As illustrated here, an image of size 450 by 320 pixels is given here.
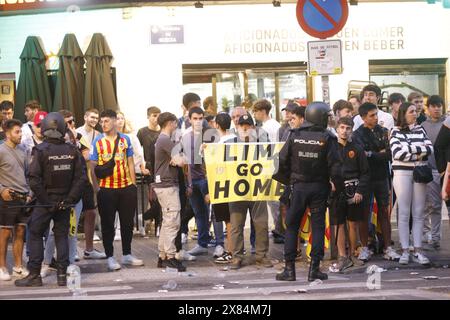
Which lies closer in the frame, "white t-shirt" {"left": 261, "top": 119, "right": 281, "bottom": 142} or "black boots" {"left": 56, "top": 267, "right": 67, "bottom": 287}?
"black boots" {"left": 56, "top": 267, "right": 67, "bottom": 287}

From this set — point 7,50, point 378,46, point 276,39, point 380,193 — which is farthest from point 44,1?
point 380,193

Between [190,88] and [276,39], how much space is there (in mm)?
1916

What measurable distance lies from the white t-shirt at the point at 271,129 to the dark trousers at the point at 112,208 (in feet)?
8.92

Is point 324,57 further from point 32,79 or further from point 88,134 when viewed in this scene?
point 32,79

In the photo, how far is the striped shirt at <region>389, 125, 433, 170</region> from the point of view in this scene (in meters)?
14.4

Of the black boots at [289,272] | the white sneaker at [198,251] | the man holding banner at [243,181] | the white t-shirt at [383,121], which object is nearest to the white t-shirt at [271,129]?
the white t-shirt at [383,121]

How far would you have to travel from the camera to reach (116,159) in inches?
571

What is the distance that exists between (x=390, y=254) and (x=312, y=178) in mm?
2476

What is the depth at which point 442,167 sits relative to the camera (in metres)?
14.6

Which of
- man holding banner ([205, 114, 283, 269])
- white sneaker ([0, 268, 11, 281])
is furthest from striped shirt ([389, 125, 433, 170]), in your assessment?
white sneaker ([0, 268, 11, 281])

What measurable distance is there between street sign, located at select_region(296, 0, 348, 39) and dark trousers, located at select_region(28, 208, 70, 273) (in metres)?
4.42

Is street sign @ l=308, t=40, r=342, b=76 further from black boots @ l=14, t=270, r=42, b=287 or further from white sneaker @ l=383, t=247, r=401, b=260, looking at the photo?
black boots @ l=14, t=270, r=42, b=287

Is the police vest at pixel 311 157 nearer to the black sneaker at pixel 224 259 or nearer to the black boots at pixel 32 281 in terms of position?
the black sneaker at pixel 224 259

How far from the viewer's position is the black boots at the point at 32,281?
1341 cm
